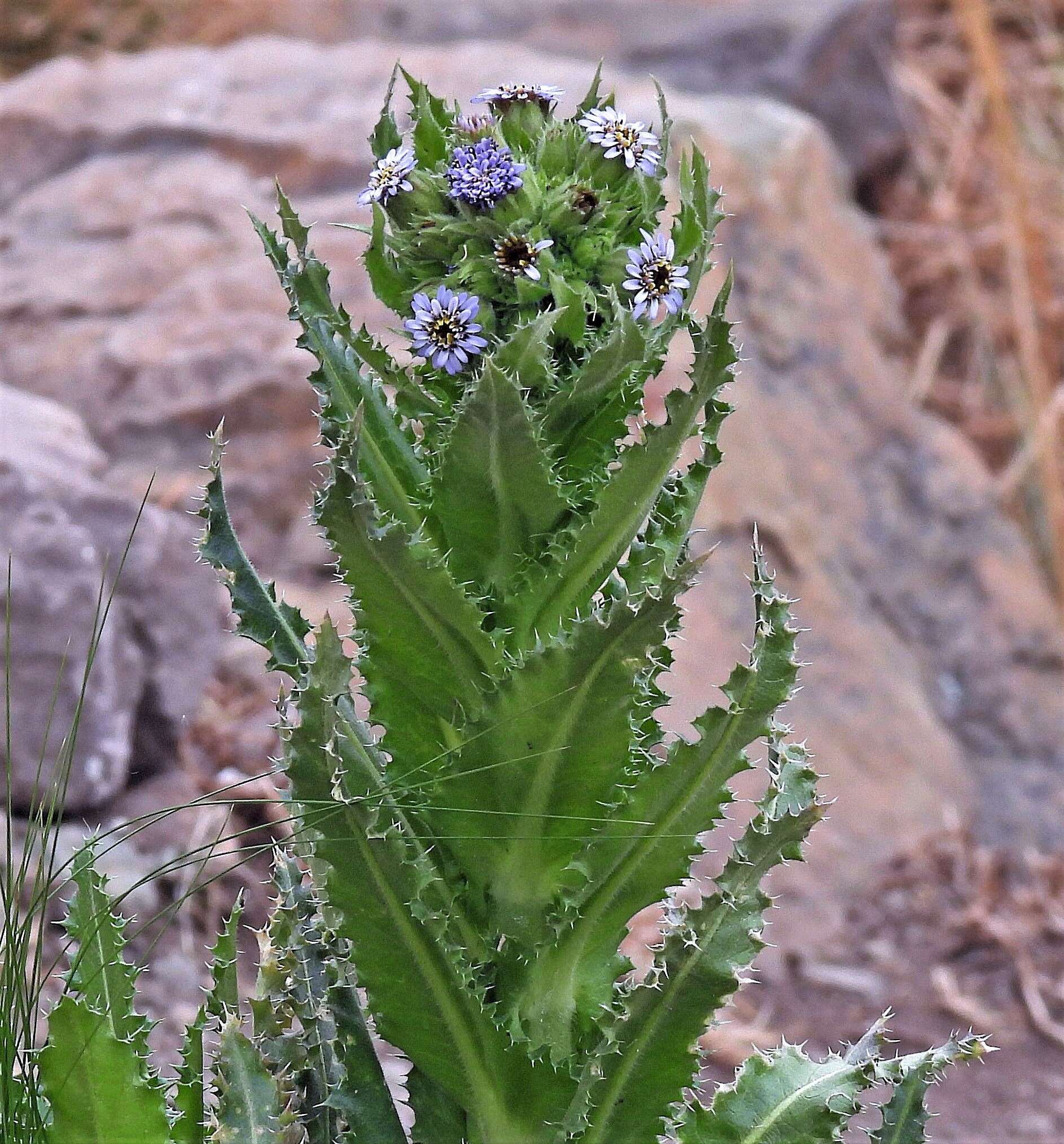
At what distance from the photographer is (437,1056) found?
67.0 inches

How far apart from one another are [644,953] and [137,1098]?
2396 mm

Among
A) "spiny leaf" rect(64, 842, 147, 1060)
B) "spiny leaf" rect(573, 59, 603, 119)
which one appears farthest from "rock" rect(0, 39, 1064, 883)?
"spiny leaf" rect(573, 59, 603, 119)

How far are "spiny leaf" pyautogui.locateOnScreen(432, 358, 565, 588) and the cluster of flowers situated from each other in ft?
0.20

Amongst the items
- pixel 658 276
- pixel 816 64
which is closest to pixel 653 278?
pixel 658 276

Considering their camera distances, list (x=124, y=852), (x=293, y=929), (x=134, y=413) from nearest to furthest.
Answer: (x=293, y=929) < (x=124, y=852) < (x=134, y=413)

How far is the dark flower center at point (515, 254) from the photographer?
1.56m

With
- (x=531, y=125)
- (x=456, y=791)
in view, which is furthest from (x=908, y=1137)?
(x=531, y=125)

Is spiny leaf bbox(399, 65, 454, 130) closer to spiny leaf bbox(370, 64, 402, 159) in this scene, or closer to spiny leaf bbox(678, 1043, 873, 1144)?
spiny leaf bbox(370, 64, 402, 159)

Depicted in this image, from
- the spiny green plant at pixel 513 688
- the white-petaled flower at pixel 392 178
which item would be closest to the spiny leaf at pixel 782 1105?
the spiny green plant at pixel 513 688

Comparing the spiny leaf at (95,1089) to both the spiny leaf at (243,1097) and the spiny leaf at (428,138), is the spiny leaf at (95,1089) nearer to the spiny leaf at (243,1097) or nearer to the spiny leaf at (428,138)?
the spiny leaf at (243,1097)

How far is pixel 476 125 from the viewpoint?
1673mm

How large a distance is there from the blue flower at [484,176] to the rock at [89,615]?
1.86 metres

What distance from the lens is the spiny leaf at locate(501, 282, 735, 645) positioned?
5.26 ft

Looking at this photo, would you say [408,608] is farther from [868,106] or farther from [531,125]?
→ [868,106]
